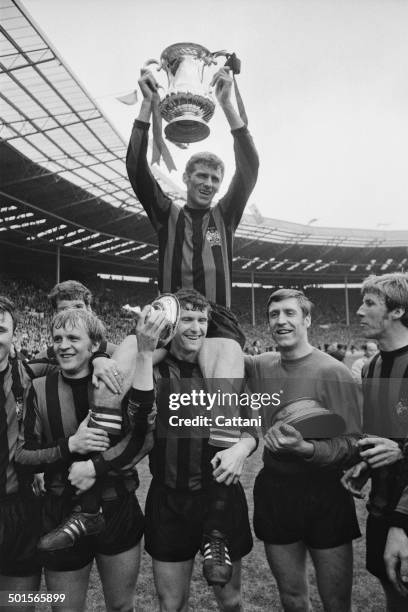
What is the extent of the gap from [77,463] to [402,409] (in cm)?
134

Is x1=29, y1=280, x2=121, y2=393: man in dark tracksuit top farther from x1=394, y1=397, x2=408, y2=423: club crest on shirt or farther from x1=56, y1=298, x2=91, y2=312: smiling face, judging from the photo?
x1=394, y1=397, x2=408, y2=423: club crest on shirt

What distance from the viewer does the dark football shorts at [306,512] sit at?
2.00 metres

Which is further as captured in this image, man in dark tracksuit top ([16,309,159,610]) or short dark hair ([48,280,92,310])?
short dark hair ([48,280,92,310])

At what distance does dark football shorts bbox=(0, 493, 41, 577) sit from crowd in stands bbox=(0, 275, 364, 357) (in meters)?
12.5

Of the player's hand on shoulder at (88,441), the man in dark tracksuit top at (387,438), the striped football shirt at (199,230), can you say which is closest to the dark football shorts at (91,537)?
the player's hand on shoulder at (88,441)

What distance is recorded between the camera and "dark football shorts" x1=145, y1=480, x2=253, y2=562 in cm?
191

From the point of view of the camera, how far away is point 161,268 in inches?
91.6

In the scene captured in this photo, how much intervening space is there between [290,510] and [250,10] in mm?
3063

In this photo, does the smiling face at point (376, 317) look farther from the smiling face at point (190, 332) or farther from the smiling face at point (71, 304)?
the smiling face at point (71, 304)

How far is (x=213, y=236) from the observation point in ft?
7.55

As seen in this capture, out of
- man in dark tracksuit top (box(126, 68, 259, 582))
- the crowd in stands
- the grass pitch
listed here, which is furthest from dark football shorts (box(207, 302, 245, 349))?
the crowd in stands

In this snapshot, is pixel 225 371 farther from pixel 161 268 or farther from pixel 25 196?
pixel 25 196

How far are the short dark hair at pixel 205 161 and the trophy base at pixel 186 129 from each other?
0.18 meters

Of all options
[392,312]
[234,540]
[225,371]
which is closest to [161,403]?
[225,371]
